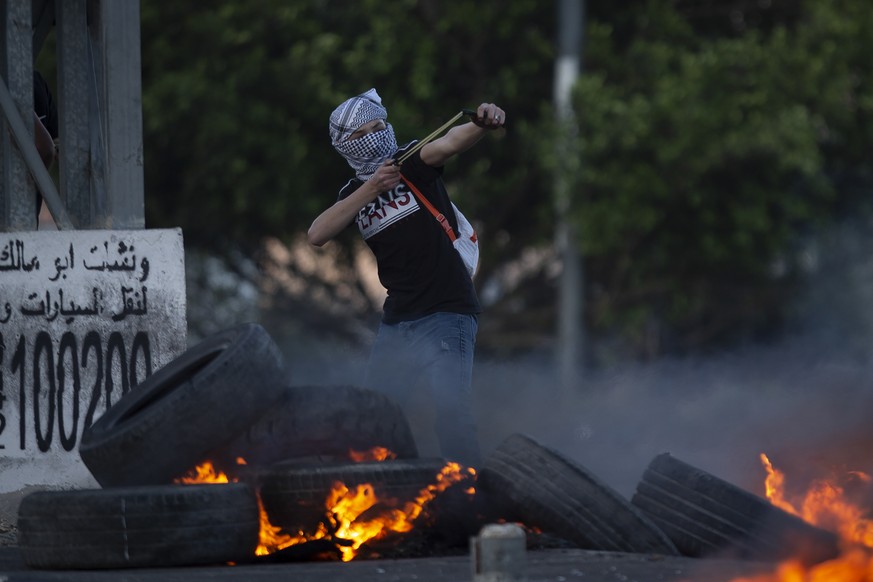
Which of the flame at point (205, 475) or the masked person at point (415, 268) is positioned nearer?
the flame at point (205, 475)

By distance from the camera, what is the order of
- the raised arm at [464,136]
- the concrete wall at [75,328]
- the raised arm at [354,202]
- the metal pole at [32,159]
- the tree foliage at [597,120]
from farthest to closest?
1. the tree foliage at [597,120]
2. the metal pole at [32,159]
3. the concrete wall at [75,328]
4. the raised arm at [354,202]
5. the raised arm at [464,136]

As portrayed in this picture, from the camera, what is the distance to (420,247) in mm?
7043

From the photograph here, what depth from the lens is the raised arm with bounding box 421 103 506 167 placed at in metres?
6.61

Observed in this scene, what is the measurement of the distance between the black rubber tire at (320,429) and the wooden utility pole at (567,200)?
30.2 ft

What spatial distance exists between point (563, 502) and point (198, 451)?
1.60 meters

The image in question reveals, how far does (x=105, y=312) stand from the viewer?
27.3ft

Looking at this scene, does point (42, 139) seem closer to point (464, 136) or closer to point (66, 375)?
point (66, 375)

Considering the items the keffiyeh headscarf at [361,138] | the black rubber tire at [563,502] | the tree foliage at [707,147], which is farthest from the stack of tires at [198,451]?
the tree foliage at [707,147]

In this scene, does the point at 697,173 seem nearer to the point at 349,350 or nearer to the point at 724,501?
the point at 349,350

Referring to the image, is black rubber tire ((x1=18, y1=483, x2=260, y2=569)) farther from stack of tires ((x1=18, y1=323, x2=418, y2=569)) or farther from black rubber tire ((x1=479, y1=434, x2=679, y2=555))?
black rubber tire ((x1=479, y1=434, x2=679, y2=555))

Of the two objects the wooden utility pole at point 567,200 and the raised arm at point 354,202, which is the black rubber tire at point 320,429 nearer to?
the raised arm at point 354,202

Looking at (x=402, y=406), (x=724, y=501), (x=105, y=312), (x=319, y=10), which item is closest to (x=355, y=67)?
(x=319, y=10)

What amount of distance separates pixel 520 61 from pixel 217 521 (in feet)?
40.3

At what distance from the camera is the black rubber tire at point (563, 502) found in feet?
20.7
